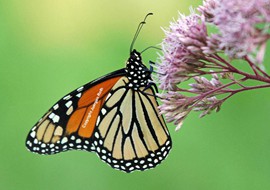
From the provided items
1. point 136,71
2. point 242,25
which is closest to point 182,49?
point 242,25

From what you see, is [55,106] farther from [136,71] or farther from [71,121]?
[136,71]

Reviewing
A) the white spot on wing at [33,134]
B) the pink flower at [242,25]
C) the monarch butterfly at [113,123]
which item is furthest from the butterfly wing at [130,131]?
the pink flower at [242,25]

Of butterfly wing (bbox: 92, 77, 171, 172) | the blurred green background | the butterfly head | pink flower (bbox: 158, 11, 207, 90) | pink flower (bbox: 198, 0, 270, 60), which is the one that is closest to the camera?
pink flower (bbox: 198, 0, 270, 60)

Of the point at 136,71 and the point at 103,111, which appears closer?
the point at 136,71

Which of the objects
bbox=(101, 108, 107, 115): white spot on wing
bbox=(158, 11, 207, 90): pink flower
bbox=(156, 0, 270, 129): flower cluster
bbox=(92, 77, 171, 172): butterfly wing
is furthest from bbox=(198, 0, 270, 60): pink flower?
bbox=(101, 108, 107, 115): white spot on wing

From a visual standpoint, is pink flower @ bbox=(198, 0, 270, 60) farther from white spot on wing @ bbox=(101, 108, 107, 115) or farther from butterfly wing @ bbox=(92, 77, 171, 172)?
white spot on wing @ bbox=(101, 108, 107, 115)

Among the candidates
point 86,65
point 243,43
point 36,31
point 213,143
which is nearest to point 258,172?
point 213,143

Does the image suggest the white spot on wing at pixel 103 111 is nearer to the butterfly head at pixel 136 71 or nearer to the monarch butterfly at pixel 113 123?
the monarch butterfly at pixel 113 123

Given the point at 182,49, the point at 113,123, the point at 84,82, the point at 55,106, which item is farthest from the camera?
the point at 84,82
